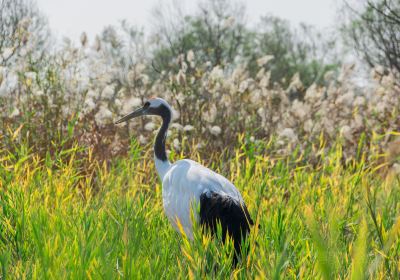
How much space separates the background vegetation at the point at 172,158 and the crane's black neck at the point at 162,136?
0.94ft

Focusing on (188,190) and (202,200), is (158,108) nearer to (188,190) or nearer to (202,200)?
(188,190)

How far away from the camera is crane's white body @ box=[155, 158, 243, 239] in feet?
13.0

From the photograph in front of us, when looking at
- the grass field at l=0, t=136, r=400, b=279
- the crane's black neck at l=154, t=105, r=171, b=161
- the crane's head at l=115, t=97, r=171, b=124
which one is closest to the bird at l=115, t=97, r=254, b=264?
the grass field at l=0, t=136, r=400, b=279

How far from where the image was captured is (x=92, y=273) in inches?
108

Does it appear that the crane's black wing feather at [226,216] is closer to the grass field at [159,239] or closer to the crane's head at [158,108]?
the grass field at [159,239]

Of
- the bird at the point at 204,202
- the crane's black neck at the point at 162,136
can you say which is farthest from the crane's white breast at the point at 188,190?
the crane's black neck at the point at 162,136

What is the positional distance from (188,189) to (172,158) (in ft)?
6.15

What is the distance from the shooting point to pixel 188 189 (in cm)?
407

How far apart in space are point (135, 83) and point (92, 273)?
530 centimetres

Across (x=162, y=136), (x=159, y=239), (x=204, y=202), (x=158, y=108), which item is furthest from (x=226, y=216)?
(x=158, y=108)

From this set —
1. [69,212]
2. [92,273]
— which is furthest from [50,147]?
[92,273]

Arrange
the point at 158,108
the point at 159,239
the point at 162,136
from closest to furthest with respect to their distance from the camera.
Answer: the point at 159,239 → the point at 162,136 → the point at 158,108

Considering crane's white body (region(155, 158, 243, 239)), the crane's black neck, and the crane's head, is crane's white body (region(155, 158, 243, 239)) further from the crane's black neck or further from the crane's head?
the crane's head

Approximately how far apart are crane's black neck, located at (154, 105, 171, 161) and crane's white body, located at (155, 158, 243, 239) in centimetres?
63
